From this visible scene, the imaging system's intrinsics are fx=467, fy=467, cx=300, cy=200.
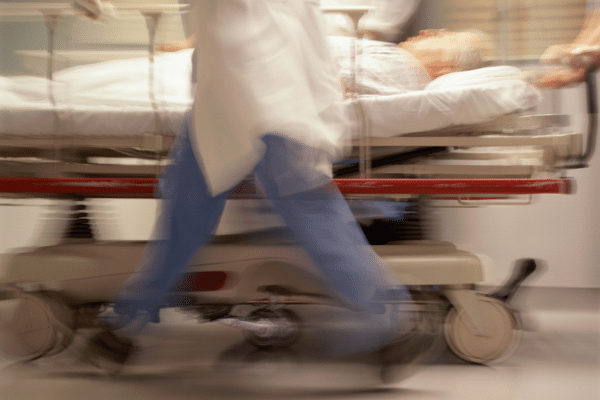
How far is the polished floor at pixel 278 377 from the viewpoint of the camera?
1.25 meters

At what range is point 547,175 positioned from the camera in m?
1.46

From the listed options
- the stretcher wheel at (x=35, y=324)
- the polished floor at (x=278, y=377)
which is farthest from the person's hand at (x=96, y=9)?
the polished floor at (x=278, y=377)

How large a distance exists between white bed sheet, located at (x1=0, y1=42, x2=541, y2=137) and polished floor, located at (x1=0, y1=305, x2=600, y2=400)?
657 millimetres

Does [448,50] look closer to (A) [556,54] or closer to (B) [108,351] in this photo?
(A) [556,54]

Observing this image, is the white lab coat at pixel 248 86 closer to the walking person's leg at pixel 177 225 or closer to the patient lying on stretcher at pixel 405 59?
the walking person's leg at pixel 177 225

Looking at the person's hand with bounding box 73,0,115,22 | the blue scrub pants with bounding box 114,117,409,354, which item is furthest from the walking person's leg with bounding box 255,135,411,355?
the person's hand with bounding box 73,0,115,22

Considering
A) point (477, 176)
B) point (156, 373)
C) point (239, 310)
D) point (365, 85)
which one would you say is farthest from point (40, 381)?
point (477, 176)

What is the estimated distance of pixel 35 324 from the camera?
4.39 ft

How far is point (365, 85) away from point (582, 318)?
147 centimetres

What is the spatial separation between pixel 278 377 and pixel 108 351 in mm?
502

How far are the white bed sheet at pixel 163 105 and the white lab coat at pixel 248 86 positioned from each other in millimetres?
280

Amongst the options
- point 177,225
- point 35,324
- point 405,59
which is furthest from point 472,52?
point 35,324

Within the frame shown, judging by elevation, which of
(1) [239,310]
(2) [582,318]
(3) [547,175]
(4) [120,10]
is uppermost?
(4) [120,10]

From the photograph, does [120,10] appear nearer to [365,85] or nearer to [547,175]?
[365,85]
